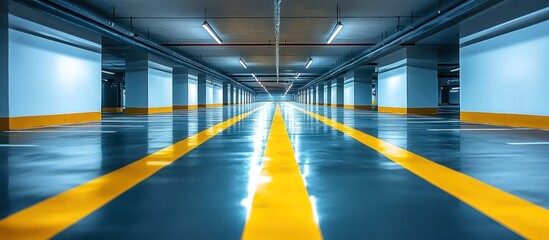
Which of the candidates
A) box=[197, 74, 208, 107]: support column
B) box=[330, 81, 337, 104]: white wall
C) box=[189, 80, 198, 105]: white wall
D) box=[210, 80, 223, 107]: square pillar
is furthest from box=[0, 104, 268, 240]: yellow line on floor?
box=[330, 81, 337, 104]: white wall

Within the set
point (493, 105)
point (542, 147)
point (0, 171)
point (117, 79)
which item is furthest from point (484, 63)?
point (117, 79)

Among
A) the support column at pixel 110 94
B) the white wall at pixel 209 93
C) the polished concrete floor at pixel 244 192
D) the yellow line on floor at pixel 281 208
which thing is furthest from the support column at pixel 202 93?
the yellow line on floor at pixel 281 208

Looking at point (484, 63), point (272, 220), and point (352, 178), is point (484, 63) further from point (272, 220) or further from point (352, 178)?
point (272, 220)

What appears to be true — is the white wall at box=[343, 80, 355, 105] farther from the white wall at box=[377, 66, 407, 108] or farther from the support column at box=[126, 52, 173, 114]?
the support column at box=[126, 52, 173, 114]

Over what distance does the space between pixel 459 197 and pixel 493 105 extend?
37.7ft

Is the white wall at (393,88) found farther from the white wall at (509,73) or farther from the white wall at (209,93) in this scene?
the white wall at (209,93)

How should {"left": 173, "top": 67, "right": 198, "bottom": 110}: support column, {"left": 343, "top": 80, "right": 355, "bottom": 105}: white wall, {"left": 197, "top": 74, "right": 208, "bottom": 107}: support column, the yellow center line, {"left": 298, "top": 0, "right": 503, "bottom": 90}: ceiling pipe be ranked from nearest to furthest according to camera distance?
the yellow center line
{"left": 298, "top": 0, "right": 503, "bottom": 90}: ceiling pipe
{"left": 173, "top": 67, "right": 198, "bottom": 110}: support column
{"left": 343, "top": 80, "right": 355, "bottom": 105}: white wall
{"left": 197, "top": 74, "right": 208, "bottom": 107}: support column

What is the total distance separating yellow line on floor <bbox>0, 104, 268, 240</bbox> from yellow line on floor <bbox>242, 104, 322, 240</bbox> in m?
1.34

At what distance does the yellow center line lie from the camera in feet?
8.29

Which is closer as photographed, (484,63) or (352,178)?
(352,178)

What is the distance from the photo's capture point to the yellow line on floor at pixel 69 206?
2.47 metres

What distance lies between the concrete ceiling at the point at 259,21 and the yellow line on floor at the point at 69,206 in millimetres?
10000

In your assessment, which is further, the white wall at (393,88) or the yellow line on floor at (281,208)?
the white wall at (393,88)

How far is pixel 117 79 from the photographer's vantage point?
37.1 meters
